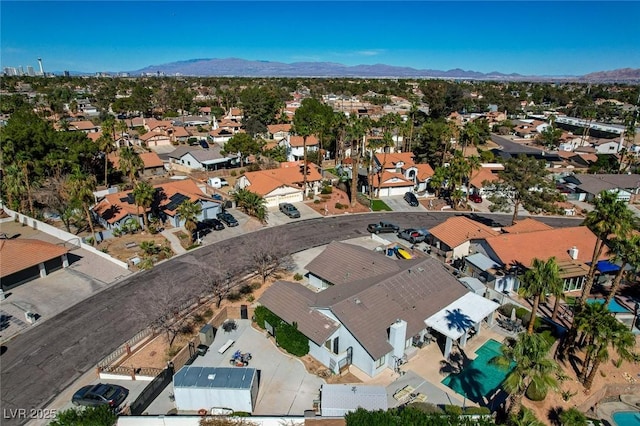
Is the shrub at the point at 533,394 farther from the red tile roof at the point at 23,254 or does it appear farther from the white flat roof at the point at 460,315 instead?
the red tile roof at the point at 23,254

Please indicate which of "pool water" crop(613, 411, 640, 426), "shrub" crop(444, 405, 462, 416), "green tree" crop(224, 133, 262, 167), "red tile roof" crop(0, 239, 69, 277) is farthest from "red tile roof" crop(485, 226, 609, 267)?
"green tree" crop(224, 133, 262, 167)

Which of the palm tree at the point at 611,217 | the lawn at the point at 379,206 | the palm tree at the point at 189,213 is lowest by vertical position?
the lawn at the point at 379,206

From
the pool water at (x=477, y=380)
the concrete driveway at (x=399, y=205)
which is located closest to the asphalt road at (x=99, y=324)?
the concrete driveway at (x=399, y=205)

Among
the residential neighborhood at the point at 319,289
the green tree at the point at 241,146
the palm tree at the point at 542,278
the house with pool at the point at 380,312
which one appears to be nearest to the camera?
the residential neighborhood at the point at 319,289

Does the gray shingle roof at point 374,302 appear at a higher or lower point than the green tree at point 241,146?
lower

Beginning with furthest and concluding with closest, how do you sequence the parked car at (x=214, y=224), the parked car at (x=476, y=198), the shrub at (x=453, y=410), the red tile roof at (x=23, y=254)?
the parked car at (x=476, y=198) → the parked car at (x=214, y=224) → the red tile roof at (x=23, y=254) → the shrub at (x=453, y=410)

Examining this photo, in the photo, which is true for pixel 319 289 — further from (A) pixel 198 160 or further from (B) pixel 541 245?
(A) pixel 198 160

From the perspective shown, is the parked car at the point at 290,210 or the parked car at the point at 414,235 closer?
the parked car at the point at 414,235

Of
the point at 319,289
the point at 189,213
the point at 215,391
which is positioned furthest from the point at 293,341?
the point at 189,213
